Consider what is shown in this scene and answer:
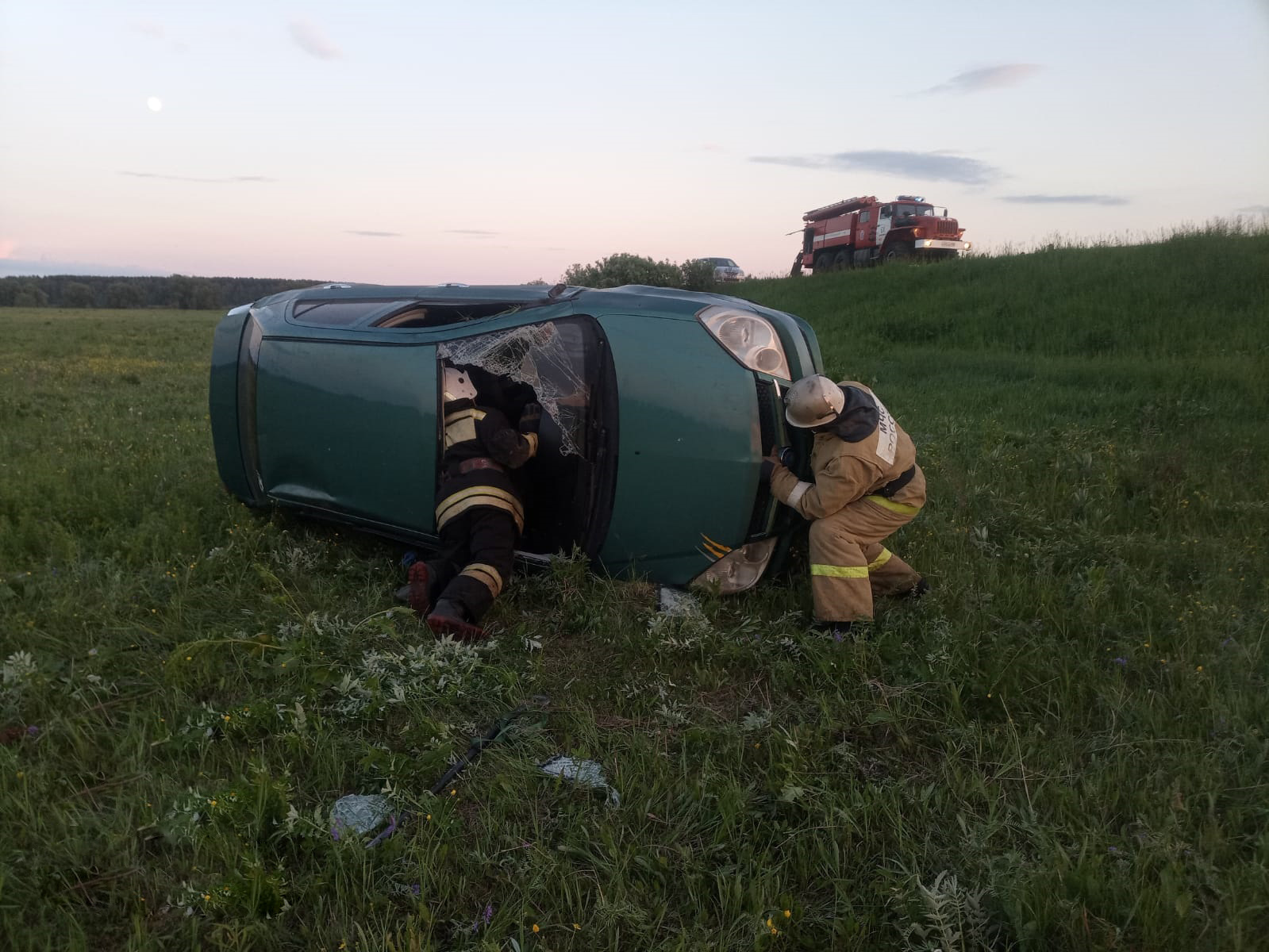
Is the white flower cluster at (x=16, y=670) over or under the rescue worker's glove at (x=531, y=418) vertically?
under

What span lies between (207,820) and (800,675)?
2.10 m

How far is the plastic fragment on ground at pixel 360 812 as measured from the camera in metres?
2.42

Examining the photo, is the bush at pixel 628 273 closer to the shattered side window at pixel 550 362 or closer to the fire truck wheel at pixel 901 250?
the fire truck wheel at pixel 901 250

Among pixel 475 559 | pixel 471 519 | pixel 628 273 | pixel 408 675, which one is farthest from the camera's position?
pixel 628 273

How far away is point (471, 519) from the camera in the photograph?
4.05m

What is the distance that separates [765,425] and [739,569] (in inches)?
28.2

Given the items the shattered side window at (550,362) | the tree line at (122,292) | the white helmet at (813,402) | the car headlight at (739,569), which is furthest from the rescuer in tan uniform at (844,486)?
the tree line at (122,292)

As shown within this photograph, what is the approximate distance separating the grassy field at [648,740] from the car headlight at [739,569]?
0.34 ft

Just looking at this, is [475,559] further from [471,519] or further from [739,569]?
[739,569]

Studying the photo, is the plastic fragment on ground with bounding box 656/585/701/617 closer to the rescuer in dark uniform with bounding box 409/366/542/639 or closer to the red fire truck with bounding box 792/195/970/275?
the rescuer in dark uniform with bounding box 409/366/542/639

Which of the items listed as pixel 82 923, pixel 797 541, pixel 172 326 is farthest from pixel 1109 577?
pixel 172 326

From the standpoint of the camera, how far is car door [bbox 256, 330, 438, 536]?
160 inches

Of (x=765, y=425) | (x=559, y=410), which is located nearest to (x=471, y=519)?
(x=559, y=410)

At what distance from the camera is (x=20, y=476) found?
5.60 meters
